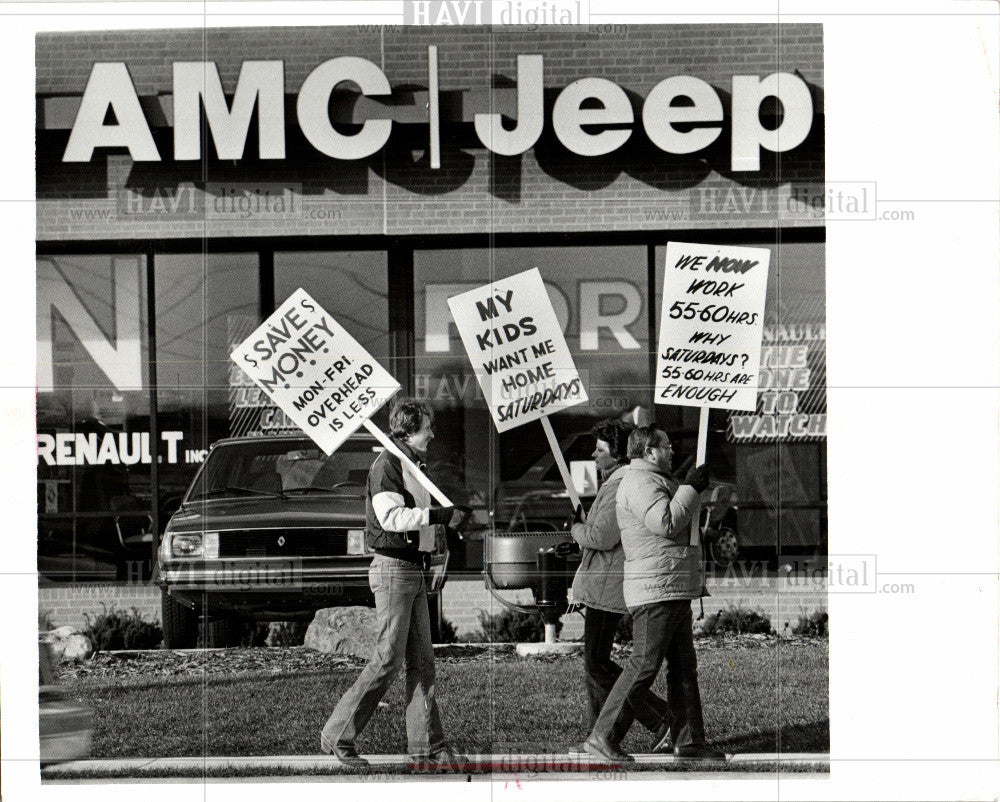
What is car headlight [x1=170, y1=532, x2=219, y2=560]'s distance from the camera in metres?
8.39

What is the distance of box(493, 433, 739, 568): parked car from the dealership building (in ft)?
0.06

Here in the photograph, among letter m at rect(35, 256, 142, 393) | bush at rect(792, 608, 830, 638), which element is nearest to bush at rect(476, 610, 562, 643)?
bush at rect(792, 608, 830, 638)

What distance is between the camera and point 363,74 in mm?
8367

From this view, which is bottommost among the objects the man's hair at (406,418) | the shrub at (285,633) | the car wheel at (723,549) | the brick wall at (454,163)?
the shrub at (285,633)

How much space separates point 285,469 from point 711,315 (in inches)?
108

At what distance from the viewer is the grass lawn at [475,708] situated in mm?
8062

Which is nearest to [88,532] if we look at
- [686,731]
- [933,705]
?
[686,731]

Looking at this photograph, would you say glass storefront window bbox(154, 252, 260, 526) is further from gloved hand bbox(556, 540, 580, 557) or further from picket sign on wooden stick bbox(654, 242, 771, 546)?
picket sign on wooden stick bbox(654, 242, 771, 546)

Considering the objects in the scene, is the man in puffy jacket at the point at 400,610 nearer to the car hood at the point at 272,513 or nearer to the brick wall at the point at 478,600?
the car hood at the point at 272,513

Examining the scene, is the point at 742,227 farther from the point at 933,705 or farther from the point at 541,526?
the point at 933,705

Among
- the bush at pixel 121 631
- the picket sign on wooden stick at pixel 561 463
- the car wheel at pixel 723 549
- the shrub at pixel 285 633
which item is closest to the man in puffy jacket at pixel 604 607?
the picket sign on wooden stick at pixel 561 463

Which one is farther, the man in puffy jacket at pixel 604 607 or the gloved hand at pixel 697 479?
the gloved hand at pixel 697 479

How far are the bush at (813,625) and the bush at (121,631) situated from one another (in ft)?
13.1

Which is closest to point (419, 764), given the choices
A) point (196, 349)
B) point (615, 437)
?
point (615, 437)
